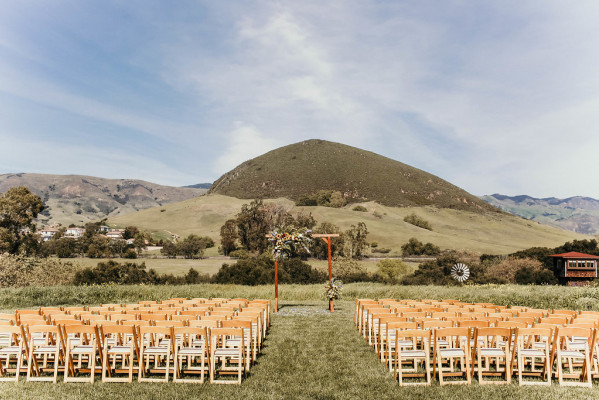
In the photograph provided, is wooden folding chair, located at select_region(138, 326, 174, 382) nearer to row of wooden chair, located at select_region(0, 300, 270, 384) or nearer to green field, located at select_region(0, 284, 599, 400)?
row of wooden chair, located at select_region(0, 300, 270, 384)

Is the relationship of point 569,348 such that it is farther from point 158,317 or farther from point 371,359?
point 158,317

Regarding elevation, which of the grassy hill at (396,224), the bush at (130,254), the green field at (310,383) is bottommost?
the green field at (310,383)

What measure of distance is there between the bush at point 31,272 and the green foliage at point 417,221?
281 feet

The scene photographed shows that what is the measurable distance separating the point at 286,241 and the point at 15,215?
130 ft

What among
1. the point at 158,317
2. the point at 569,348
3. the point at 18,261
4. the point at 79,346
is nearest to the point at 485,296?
the point at 569,348

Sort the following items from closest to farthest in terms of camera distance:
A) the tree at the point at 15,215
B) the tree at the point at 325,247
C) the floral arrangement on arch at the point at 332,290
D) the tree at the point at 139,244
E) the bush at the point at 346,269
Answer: the floral arrangement on arch at the point at 332,290 → the bush at the point at 346,269 → the tree at the point at 15,215 → the tree at the point at 325,247 → the tree at the point at 139,244

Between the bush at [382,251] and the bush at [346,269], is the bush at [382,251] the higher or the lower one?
the higher one

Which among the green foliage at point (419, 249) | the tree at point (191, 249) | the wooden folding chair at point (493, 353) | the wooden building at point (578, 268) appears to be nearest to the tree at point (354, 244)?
the green foliage at point (419, 249)

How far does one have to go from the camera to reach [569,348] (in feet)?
28.8

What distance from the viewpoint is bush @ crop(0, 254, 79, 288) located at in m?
31.2

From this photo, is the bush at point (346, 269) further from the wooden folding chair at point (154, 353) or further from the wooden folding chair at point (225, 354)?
the wooden folding chair at point (154, 353)

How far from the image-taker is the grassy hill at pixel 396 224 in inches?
3546

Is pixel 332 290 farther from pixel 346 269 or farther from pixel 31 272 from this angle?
pixel 346 269

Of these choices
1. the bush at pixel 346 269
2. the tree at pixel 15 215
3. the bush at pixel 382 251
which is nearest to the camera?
the bush at pixel 346 269
